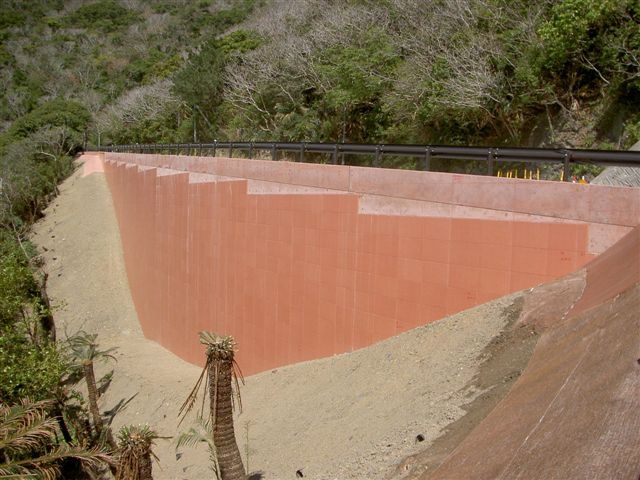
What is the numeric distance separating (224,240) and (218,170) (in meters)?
2.00

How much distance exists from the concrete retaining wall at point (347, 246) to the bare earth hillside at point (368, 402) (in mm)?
488

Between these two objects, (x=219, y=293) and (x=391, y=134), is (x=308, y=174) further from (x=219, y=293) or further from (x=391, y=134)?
(x=391, y=134)

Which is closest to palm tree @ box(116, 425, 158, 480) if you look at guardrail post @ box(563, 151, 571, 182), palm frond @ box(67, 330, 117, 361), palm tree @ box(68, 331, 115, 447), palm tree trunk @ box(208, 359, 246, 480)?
palm tree trunk @ box(208, 359, 246, 480)

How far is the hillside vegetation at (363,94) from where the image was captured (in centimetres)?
1262

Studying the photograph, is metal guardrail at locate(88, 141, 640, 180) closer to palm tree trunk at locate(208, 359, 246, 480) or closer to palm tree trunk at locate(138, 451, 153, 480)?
palm tree trunk at locate(208, 359, 246, 480)

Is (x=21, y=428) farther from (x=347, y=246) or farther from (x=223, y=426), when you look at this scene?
(x=347, y=246)

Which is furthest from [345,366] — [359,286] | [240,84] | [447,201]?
[240,84]

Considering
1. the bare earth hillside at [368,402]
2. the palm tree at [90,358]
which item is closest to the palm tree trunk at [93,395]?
the palm tree at [90,358]

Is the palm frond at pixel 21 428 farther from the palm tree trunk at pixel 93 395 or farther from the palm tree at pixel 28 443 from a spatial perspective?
the palm tree trunk at pixel 93 395

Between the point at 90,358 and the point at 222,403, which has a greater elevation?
the point at 222,403

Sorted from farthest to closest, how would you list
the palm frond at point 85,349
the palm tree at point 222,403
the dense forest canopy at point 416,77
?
1. the palm frond at point 85,349
2. the dense forest canopy at point 416,77
3. the palm tree at point 222,403

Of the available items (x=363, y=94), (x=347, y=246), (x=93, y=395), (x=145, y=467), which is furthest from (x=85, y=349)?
(x=145, y=467)

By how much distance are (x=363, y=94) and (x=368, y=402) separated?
11304 mm

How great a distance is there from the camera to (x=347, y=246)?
36.1 feet
